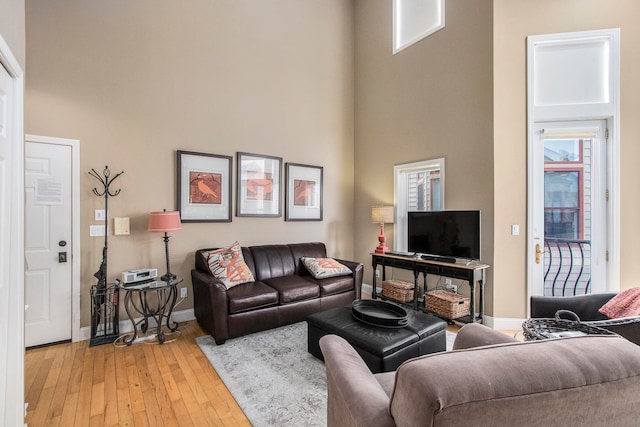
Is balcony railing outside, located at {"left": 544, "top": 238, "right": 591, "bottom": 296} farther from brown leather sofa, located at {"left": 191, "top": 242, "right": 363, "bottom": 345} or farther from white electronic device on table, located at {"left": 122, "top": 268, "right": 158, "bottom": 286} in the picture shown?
white electronic device on table, located at {"left": 122, "top": 268, "right": 158, "bottom": 286}

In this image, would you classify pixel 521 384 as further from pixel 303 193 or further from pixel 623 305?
pixel 303 193

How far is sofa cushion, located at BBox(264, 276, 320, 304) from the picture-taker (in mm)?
3348

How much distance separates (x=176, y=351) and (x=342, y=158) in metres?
3.77

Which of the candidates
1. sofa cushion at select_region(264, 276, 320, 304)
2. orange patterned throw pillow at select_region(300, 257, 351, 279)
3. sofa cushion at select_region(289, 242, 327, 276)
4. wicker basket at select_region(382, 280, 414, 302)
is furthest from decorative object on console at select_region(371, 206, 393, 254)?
sofa cushion at select_region(264, 276, 320, 304)

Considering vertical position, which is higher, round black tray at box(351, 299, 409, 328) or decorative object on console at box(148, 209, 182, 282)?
decorative object on console at box(148, 209, 182, 282)

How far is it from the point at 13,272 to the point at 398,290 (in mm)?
3807

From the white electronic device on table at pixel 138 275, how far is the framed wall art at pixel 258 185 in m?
1.28

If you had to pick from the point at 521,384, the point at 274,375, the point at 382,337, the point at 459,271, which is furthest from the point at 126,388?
the point at 459,271

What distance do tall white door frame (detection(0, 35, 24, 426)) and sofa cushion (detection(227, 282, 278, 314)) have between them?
157 centimetres

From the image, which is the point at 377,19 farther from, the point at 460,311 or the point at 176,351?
the point at 176,351

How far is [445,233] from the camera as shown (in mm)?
3719

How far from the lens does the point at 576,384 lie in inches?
29.9

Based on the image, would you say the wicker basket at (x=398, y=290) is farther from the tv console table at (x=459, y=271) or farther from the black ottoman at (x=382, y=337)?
the black ottoman at (x=382, y=337)

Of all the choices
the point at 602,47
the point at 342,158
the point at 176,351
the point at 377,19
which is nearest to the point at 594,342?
the point at 176,351
